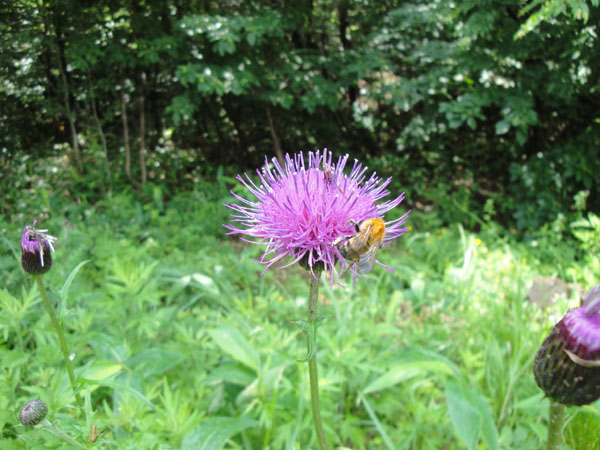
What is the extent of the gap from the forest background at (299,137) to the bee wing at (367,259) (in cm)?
114

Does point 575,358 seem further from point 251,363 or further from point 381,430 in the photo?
point 251,363

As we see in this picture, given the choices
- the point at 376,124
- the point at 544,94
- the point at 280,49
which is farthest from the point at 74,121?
the point at 544,94

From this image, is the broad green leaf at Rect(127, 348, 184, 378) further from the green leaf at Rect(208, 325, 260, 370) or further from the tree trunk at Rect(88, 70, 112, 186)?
the tree trunk at Rect(88, 70, 112, 186)

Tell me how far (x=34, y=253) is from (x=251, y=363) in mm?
1103

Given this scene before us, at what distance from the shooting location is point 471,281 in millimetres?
3201

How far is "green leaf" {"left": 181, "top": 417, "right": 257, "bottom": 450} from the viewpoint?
1651 millimetres

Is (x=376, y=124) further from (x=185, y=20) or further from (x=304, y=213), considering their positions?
(x=304, y=213)

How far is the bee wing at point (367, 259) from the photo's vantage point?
48.5 inches

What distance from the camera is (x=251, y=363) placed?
206 cm

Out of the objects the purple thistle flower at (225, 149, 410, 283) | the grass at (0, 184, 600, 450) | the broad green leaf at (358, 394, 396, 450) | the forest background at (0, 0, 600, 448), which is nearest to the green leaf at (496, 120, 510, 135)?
the forest background at (0, 0, 600, 448)

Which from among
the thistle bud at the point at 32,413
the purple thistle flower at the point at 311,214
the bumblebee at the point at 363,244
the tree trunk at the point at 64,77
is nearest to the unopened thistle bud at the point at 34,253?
the thistle bud at the point at 32,413

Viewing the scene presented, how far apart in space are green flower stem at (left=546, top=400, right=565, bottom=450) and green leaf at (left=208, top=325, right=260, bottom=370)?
1.24 m

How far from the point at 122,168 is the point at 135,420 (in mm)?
4773

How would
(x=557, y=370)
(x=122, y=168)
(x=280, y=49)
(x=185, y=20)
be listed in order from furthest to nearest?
(x=122, y=168)
(x=280, y=49)
(x=185, y=20)
(x=557, y=370)
